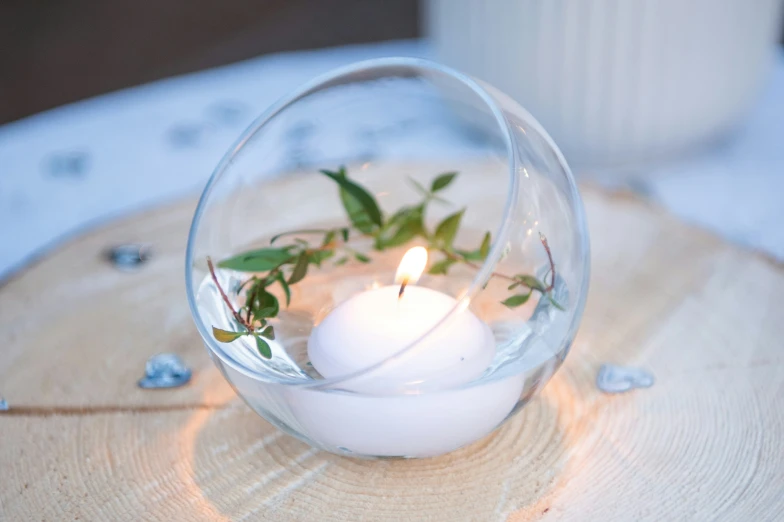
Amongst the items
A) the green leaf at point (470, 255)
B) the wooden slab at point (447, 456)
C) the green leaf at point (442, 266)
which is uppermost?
the green leaf at point (470, 255)

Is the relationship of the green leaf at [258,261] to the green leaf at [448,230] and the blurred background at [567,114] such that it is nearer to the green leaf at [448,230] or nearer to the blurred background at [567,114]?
the green leaf at [448,230]

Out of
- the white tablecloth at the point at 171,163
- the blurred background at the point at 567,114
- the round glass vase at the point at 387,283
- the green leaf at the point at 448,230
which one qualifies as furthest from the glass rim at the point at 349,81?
the white tablecloth at the point at 171,163

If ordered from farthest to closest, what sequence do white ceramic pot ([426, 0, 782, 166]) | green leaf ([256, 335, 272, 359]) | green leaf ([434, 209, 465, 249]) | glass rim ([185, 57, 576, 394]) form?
white ceramic pot ([426, 0, 782, 166])
green leaf ([434, 209, 465, 249])
green leaf ([256, 335, 272, 359])
glass rim ([185, 57, 576, 394])

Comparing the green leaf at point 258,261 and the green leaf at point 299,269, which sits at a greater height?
the green leaf at point 258,261

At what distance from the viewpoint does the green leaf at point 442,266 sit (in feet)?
2.23

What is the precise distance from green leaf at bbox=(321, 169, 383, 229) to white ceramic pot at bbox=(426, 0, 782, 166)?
427 mm

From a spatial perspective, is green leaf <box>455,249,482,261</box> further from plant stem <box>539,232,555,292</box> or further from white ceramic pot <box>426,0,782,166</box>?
white ceramic pot <box>426,0,782,166</box>

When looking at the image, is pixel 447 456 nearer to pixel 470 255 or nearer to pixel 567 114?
pixel 470 255

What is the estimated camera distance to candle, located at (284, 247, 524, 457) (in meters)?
0.48

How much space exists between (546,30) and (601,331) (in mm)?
441

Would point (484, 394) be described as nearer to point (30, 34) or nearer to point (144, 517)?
point (144, 517)

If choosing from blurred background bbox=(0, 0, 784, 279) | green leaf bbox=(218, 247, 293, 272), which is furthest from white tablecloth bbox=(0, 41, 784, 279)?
green leaf bbox=(218, 247, 293, 272)

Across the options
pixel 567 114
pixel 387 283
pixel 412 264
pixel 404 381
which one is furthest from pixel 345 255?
pixel 567 114

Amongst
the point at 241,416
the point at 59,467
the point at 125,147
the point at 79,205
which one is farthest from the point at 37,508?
the point at 125,147
